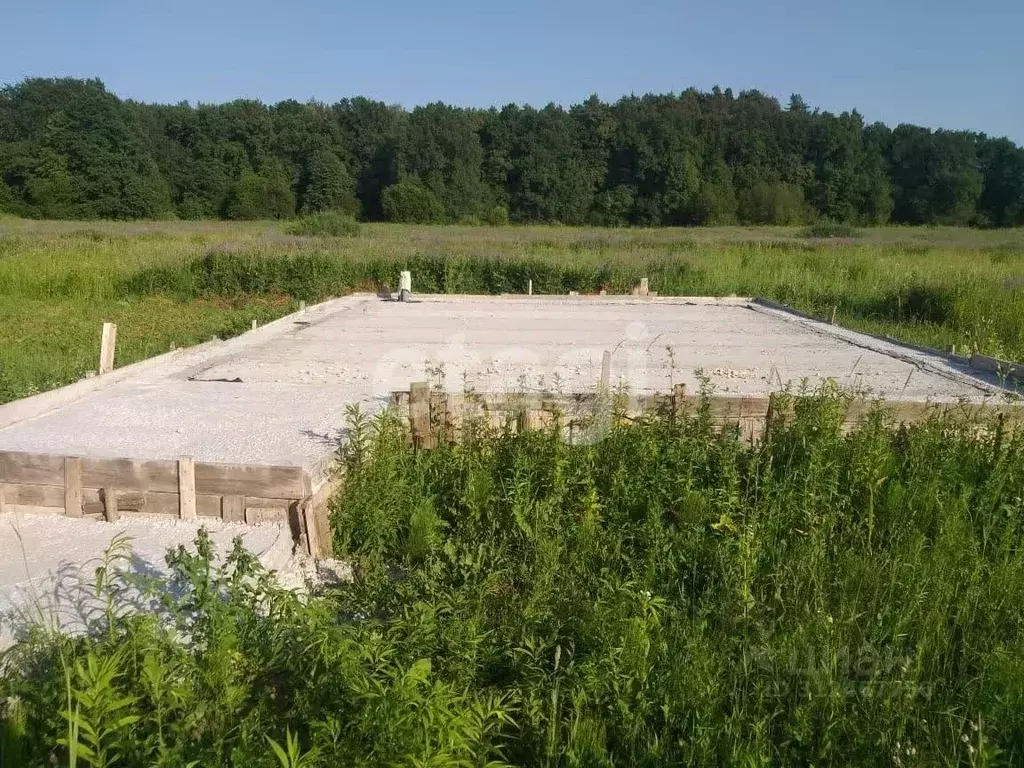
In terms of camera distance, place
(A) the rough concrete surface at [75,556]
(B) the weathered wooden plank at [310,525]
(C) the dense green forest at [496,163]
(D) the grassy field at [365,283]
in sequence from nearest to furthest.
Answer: (A) the rough concrete surface at [75,556], (B) the weathered wooden plank at [310,525], (D) the grassy field at [365,283], (C) the dense green forest at [496,163]

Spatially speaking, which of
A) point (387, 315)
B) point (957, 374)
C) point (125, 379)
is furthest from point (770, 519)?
point (387, 315)

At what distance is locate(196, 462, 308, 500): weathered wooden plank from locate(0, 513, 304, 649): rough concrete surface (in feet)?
0.54

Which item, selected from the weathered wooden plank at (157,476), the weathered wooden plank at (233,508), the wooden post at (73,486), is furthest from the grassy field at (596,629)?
the wooden post at (73,486)

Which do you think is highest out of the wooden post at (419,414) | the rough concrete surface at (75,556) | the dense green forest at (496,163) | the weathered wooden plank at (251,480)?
the dense green forest at (496,163)

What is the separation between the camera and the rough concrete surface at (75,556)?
319 cm

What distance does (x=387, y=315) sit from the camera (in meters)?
12.2

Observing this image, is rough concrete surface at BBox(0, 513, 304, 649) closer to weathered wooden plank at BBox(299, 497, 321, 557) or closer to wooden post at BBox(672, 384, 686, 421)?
weathered wooden plank at BBox(299, 497, 321, 557)

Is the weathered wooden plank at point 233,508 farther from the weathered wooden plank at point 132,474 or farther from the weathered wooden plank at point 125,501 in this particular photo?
the weathered wooden plank at point 132,474

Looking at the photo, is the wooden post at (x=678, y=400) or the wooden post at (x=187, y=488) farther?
the wooden post at (x=678, y=400)

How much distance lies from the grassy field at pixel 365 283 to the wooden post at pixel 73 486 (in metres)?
→ 4.07

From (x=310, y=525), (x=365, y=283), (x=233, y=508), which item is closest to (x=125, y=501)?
(x=233, y=508)

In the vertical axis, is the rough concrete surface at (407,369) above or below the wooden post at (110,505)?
above

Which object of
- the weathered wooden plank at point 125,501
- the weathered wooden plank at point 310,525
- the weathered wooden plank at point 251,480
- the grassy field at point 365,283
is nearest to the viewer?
the weathered wooden plank at point 310,525

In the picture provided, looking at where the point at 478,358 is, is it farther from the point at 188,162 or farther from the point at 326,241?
the point at 188,162
